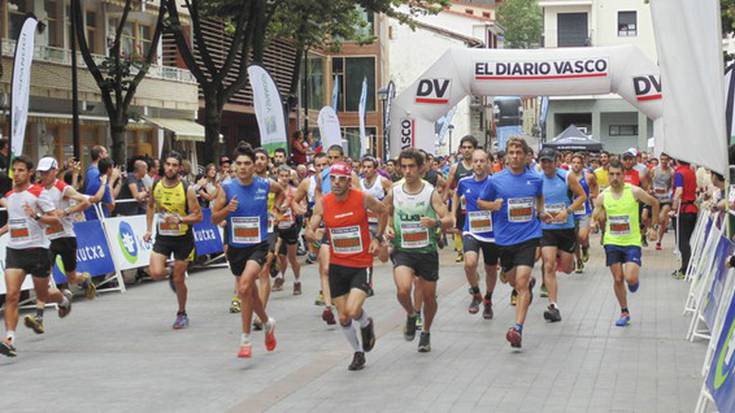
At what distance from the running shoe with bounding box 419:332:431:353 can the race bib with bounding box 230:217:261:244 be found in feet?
5.65

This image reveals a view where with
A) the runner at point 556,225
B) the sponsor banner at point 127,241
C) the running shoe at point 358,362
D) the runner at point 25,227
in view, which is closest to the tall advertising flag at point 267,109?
the sponsor banner at point 127,241

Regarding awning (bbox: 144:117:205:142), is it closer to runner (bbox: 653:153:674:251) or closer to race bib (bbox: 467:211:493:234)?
runner (bbox: 653:153:674:251)

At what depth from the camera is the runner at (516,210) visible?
11.7m

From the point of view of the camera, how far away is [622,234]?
12.7 meters

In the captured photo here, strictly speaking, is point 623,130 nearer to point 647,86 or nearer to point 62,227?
point 647,86

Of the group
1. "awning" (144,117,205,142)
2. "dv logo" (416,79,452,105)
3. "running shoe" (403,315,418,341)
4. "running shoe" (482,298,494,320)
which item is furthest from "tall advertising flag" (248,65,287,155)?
"awning" (144,117,205,142)

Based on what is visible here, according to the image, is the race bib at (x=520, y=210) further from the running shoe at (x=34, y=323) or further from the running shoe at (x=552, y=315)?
the running shoe at (x=34, y=323)

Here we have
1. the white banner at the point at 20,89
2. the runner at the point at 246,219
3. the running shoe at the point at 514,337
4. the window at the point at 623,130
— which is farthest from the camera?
→ the window at the point at 623,130

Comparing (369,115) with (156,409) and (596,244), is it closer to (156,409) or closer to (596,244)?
(596,244)

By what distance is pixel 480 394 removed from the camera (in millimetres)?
8898

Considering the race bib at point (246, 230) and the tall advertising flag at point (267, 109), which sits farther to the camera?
the tall advertising flag at point (267, 109)

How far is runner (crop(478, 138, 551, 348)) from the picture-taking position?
11711 mm

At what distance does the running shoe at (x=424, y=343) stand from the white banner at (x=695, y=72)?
3440 millimetres

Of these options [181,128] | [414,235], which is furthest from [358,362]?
[181,128]
